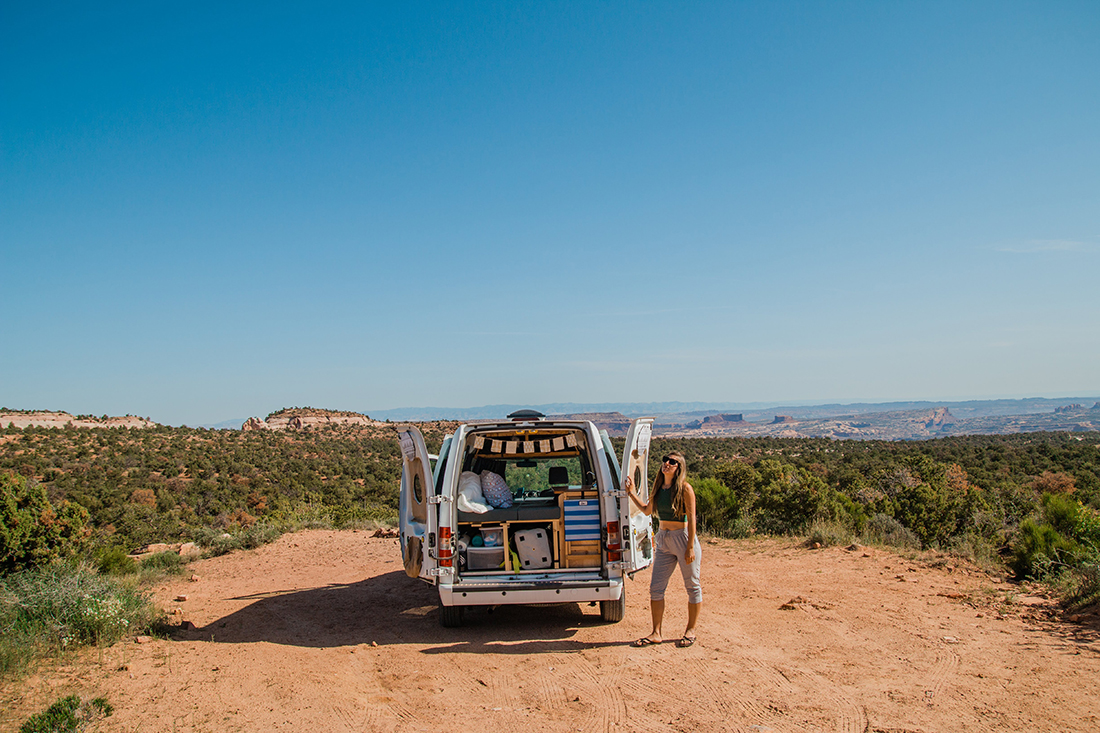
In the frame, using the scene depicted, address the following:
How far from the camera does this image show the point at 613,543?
19.3 feet

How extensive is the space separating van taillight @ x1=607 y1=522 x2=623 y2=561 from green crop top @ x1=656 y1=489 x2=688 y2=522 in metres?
0.46

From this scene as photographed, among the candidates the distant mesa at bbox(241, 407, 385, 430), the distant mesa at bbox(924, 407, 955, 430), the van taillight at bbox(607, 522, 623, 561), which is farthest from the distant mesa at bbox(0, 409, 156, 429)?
the distant mesa at bbox(924, 407, 955, 430)

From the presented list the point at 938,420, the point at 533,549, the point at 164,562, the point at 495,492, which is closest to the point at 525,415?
the point at 495,492

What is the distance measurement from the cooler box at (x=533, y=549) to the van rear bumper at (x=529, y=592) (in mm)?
731

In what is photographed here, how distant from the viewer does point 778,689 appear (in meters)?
4.74

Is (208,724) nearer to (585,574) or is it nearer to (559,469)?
(585,574)

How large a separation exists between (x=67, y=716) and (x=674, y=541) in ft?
14.6

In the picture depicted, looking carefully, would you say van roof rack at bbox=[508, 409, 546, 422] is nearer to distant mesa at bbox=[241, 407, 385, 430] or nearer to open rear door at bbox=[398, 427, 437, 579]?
open rear door at bbox=[398, 427, 437, 579]

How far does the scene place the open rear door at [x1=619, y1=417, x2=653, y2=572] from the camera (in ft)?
19.3

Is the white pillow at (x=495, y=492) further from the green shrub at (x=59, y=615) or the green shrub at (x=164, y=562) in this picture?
the green shrub at (x=164, y=562)

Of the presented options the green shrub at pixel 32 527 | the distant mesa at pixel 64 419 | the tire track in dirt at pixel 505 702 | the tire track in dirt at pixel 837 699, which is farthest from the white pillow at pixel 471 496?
the distant mesa at pixel 64 419

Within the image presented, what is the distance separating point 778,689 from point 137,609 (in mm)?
5968

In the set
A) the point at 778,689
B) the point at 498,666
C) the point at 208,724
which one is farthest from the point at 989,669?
the point at 208,724

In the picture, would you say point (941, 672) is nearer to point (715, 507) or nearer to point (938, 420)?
point (715, 507)
